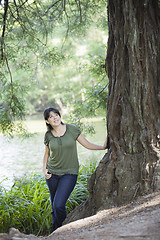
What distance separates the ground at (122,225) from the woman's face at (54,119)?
1186mm

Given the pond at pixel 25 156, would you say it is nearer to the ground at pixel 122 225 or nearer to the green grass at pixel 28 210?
the green grass at pixel 28 210

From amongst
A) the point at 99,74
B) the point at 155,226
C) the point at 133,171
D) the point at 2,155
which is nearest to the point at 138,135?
the point at 133,171

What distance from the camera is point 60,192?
11.8 ft

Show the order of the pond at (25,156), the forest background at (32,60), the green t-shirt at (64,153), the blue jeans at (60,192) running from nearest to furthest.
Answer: the blue jeans at (60,192), the green t-shirt at (64,153), the forest background at (32,60), the pond at (25,156)

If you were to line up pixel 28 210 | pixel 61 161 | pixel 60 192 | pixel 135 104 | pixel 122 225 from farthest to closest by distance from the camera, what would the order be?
pixel 28 210, pixel 61 161, pixel 60 192, pixel 135 104, pixel 122 225

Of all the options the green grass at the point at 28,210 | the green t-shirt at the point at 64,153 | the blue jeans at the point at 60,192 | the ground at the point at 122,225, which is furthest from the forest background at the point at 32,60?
the ground at the point at 122,225

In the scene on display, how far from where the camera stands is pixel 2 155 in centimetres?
1248

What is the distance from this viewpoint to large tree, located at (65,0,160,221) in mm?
3168

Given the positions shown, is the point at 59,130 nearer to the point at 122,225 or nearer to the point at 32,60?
the point at 122,225

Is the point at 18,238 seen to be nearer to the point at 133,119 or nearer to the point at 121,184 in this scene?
the point at 121,184

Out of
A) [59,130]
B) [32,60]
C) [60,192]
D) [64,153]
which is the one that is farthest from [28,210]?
[32,60]

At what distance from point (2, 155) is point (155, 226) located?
35.7ft

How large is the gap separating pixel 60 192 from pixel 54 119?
0.89 meters

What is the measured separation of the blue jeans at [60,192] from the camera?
3583mm
